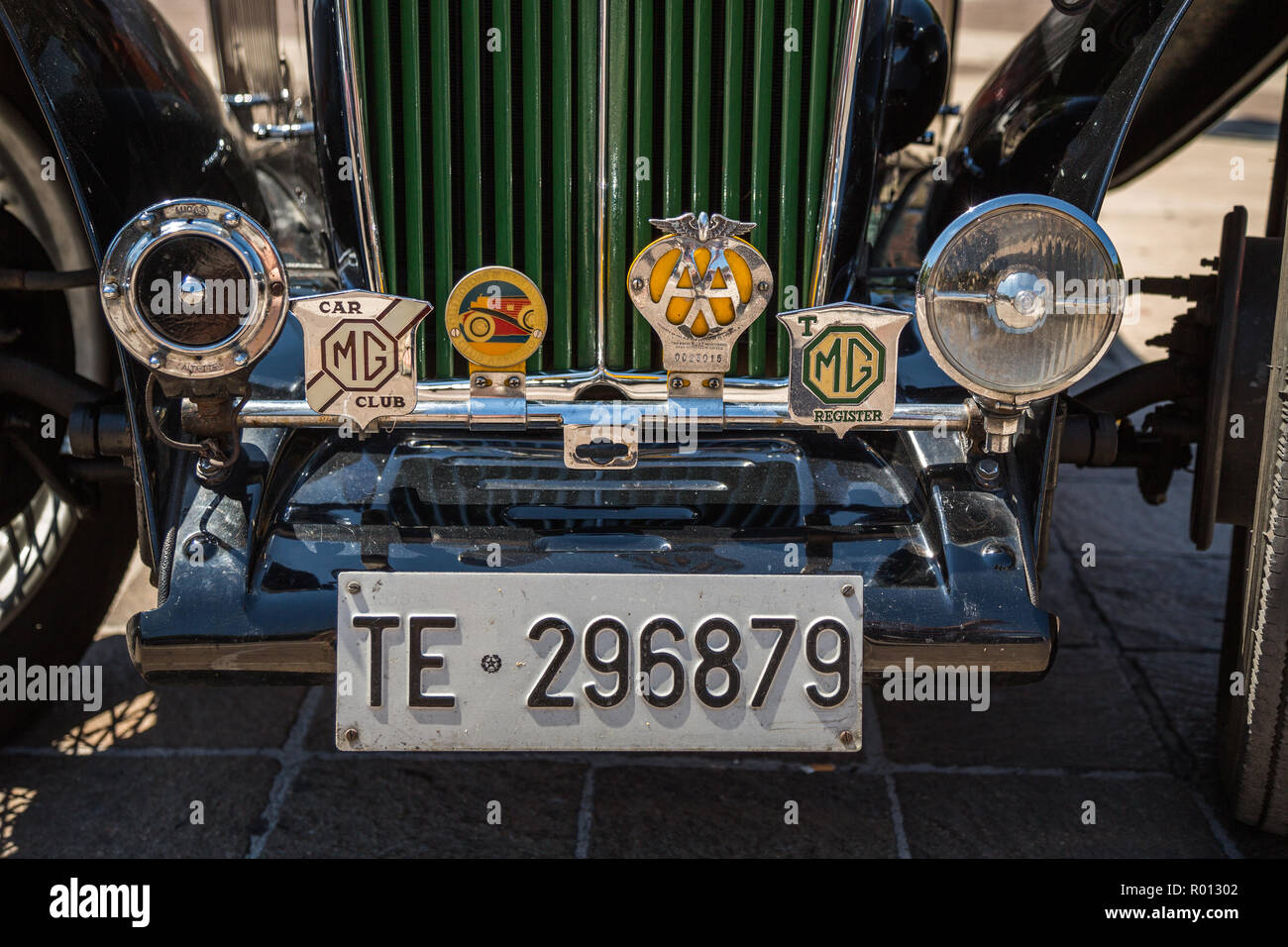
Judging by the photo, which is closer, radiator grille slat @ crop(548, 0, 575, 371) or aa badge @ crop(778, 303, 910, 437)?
aa badge @ crop(778, 303, 910, 437)

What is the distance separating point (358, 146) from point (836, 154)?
705mm

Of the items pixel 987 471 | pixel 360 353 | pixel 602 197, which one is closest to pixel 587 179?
pixel 602 197

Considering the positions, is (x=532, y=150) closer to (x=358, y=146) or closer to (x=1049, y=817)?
(x=358, y=146)

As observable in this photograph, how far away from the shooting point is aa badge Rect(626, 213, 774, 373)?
149 centimetres

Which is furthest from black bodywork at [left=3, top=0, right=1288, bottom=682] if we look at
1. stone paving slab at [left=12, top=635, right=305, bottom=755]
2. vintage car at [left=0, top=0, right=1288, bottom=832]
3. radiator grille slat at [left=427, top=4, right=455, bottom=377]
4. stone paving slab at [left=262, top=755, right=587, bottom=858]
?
stone paving slab at [left=12, top=635, right=305, bottom=755]

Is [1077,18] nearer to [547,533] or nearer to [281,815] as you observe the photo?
[547,533]

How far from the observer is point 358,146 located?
5.70 feet

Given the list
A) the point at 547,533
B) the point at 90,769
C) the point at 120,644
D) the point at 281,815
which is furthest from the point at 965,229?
the point at 120,644

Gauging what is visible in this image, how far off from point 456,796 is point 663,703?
66cm

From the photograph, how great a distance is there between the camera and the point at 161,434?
1.51 metres

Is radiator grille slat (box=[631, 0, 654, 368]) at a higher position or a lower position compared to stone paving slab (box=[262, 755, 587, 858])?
higher
